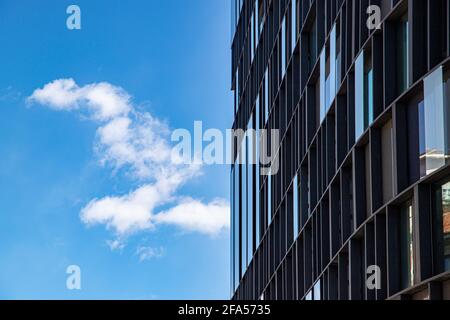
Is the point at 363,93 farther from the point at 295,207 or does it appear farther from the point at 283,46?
the point at 283,46

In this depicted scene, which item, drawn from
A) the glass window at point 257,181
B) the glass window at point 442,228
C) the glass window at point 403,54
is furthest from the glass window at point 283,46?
the glass window at point 442,228

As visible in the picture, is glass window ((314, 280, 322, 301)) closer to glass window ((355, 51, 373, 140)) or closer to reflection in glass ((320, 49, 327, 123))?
reflection in glass ((320, 49, 327, 123))

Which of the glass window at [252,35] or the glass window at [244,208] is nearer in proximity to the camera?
the glass window at [252,35]

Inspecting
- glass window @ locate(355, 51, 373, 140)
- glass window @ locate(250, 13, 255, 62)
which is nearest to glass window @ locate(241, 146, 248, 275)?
glass window @ locate(250, 13, 255, 62)

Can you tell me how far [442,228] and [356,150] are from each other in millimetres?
6304

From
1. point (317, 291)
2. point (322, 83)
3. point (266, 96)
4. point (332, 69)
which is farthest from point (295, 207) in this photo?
point (266, 96)

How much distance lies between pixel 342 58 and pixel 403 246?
769 cm

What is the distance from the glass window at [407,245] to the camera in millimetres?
20312

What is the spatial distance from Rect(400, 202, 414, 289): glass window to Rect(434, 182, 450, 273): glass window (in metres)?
1.16

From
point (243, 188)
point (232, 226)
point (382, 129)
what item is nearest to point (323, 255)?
point (382, 129)

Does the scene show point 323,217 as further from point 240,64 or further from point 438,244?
point 240,64

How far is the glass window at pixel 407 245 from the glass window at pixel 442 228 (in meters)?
1.16

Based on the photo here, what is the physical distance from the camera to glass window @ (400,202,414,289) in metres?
20.3

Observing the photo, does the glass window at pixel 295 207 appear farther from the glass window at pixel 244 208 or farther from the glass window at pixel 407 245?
the glass window at pixel 244 208
